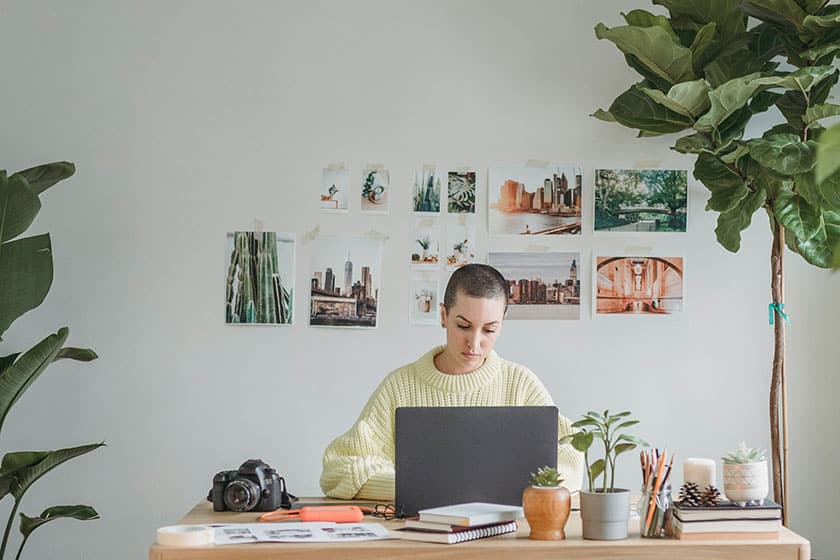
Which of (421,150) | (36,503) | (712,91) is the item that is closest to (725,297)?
(712,91)

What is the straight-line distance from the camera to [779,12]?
2.84m

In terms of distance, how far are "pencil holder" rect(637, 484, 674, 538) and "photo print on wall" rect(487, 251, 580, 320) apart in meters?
1.54

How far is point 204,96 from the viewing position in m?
3.42

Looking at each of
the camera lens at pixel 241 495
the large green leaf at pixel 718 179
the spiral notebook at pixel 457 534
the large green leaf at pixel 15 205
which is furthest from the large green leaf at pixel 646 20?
the large green leaf at pixel 15 205

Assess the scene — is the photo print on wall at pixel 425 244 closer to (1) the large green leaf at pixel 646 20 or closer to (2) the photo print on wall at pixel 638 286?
(2) the photo print on wall at pixel 638 286

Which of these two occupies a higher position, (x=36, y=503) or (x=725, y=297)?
(x=725, y=297)

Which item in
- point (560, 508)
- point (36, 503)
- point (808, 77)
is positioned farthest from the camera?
point (36, 503)

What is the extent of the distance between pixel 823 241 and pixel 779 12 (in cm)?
66

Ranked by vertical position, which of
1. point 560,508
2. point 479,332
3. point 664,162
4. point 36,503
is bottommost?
point 36,503

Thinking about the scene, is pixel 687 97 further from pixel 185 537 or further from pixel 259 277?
pixel 185 537

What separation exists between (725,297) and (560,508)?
1.85m

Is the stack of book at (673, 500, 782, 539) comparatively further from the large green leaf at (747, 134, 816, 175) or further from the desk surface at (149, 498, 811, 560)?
the large green leaf at (747, 134, 816, 175)

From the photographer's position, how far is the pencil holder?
75.4 inches

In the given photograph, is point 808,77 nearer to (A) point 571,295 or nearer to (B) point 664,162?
(B) point 664,162
